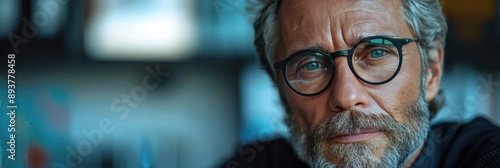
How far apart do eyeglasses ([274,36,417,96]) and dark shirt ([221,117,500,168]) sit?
184 millimetres

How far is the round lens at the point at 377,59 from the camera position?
90 centimetres

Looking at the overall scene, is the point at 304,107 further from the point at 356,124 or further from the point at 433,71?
the point at 433,71

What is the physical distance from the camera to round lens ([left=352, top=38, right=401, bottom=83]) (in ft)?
2.95

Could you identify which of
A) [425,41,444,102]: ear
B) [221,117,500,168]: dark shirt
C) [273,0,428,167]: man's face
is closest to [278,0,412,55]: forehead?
[273,0,428,167]: man's face

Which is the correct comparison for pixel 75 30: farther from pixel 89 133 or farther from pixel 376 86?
pixel 376 86

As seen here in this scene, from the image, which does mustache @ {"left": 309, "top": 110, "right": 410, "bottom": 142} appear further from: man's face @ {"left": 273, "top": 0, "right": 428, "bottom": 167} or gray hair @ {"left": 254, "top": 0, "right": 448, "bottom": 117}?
gray hair @ {"left": 254, "top": 0, "right": 448, "bottom": 117}

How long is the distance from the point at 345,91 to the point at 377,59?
0.27ft

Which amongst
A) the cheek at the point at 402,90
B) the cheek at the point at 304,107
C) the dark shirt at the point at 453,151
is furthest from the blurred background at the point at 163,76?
the cheek at the point at 402,90

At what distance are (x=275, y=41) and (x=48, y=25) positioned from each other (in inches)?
30.7

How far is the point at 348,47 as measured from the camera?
2.98 feet

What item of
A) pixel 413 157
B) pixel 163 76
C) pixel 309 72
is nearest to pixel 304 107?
pixel 309 72

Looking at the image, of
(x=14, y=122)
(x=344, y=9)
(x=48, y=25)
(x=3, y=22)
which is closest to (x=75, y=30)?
(x=48, y=25)

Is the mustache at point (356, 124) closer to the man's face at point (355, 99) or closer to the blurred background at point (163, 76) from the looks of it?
the man's face at point (355, 99)

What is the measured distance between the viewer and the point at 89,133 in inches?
58.7
